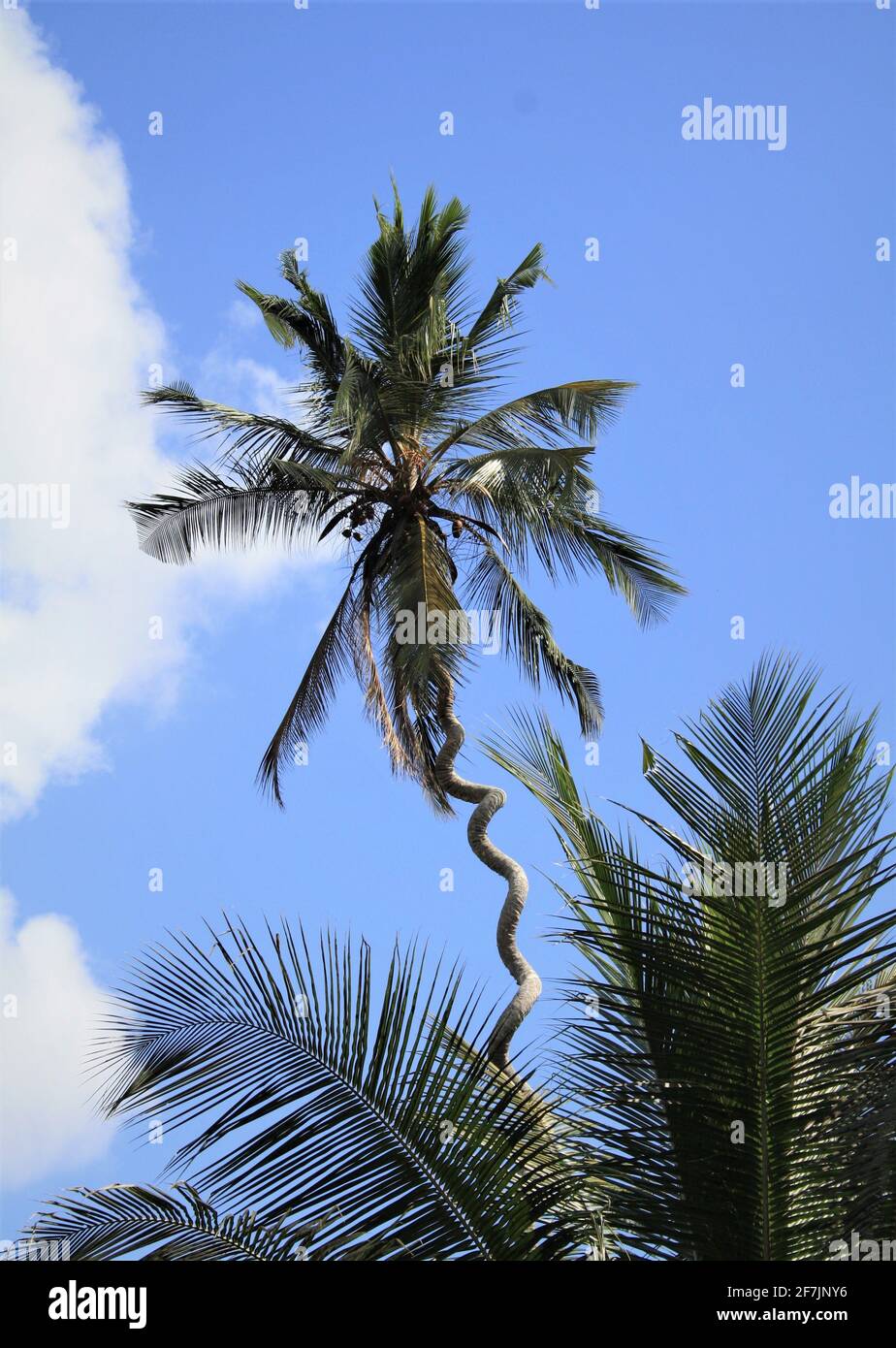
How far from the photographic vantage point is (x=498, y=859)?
43.4ft

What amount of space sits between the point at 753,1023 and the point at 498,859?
26.0 ft

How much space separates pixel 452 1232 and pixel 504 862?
25.3 ft

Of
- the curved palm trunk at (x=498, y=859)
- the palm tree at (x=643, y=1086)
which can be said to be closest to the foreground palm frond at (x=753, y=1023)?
the palm tree at (x=643, y=1086)

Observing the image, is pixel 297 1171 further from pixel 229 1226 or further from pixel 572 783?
pixel 572 783

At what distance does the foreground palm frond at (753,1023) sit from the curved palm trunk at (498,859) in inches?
183

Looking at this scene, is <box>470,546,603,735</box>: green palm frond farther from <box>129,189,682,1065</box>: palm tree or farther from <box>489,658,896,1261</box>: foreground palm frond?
<box>489,658,896,1261</box>: foreground palm frond

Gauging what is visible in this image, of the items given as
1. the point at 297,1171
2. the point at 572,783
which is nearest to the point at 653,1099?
the point at 297,1171

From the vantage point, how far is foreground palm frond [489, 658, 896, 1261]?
5.21 m

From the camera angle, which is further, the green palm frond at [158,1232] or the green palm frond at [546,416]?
the green palm frond at [546,416]

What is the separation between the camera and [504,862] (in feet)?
43.2

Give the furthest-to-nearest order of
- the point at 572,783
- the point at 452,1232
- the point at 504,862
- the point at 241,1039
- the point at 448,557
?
1. the point at 448,557
2. the point at 504,862
3. the point at 572,783
4. the point at 241,1039
5. the point at 452,1232

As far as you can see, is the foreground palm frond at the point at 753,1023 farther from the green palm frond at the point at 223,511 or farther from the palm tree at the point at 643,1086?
the green palm frond at the point at 223,511

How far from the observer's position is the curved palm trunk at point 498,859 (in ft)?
38.0

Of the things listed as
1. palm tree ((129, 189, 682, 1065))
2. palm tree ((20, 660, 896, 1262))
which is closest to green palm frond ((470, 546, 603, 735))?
palm tree ((129, 189, 682, 1065))
